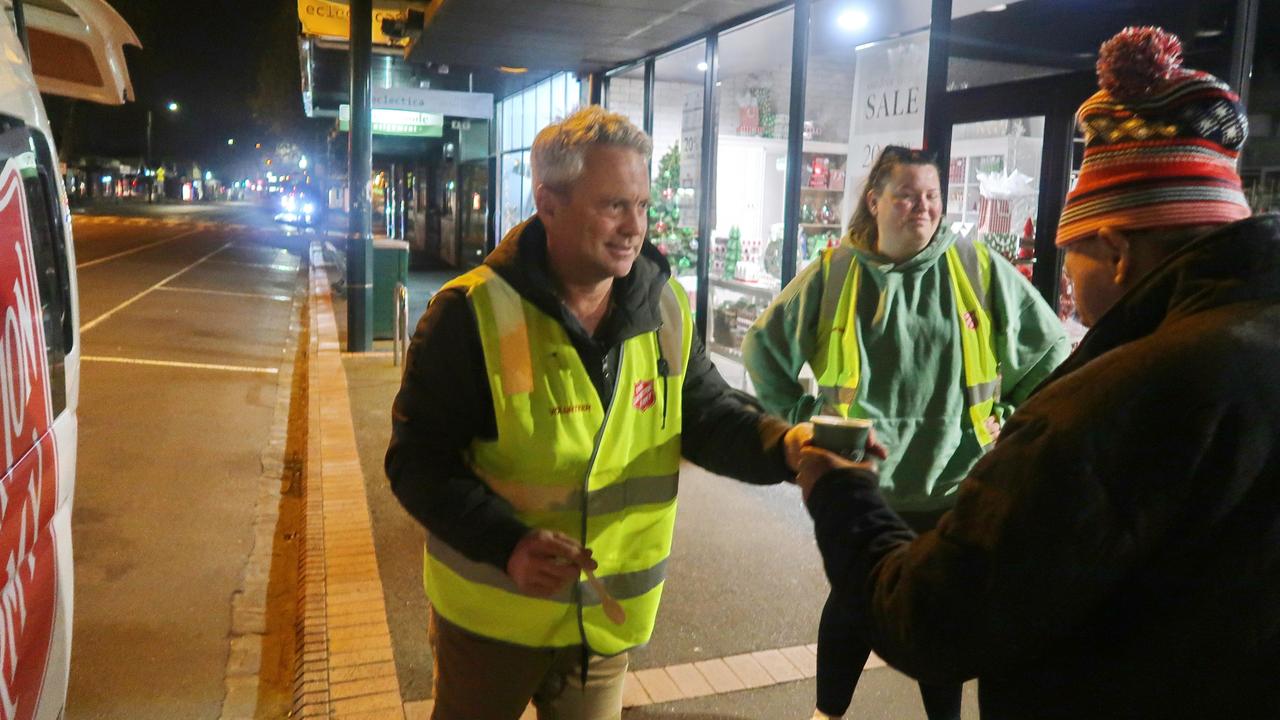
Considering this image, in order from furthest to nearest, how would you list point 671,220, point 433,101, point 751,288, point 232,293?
point 232,293
point 433,101
point 671,220
point 751,288

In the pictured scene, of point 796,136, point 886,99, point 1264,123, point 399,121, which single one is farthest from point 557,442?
point 399,121

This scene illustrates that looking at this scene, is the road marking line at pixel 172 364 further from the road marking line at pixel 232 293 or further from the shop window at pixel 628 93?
the road marking line at pixel 232 293

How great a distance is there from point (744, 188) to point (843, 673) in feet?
22.0

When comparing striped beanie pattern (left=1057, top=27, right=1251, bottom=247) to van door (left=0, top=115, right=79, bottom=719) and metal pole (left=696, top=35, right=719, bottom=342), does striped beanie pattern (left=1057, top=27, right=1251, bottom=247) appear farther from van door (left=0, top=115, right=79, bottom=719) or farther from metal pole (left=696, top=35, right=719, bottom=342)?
metal pole (left=696, top=35, right=719, bottom=342)

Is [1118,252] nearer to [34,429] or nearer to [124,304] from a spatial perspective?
[34,429]

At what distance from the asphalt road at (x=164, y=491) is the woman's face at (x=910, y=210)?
10.3 feet

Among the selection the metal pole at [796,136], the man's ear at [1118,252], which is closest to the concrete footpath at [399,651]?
the metal pole at [796,136]

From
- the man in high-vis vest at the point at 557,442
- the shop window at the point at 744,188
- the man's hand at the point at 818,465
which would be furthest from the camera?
the shop window at the point at 744,188

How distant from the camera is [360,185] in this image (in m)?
10.9

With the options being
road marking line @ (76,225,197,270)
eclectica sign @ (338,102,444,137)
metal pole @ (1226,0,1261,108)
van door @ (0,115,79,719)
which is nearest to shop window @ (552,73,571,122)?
eclectica sign @ (338,102,444,137)

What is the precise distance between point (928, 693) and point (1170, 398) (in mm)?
2112

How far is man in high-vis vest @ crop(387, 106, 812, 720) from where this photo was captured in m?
2.19

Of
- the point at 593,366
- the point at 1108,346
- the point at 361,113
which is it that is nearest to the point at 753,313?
the point at 361,113

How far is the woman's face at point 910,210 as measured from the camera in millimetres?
3271
